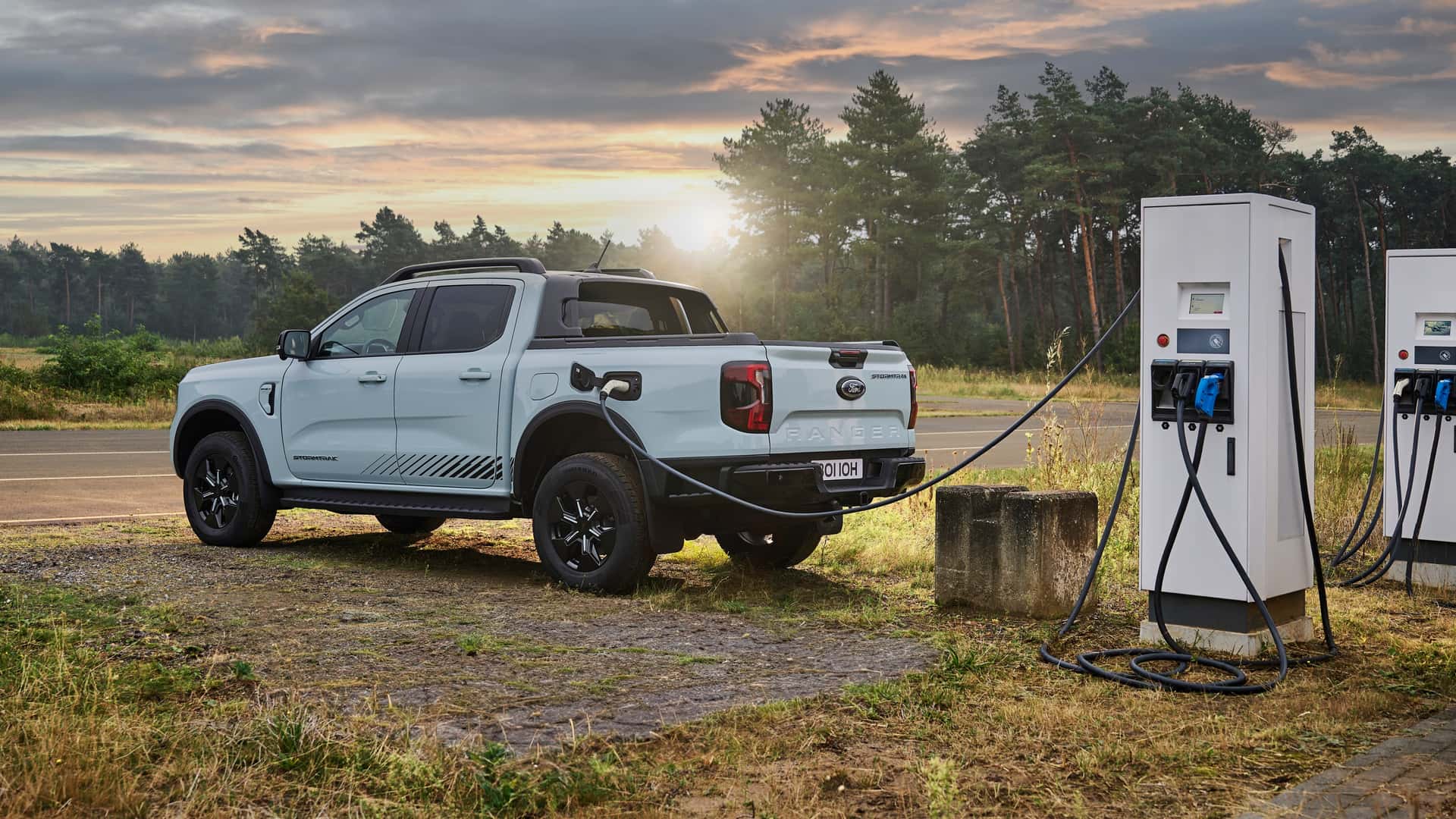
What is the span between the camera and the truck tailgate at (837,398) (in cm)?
745

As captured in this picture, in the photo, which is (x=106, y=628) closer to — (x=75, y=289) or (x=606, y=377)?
(x=606, y=377)

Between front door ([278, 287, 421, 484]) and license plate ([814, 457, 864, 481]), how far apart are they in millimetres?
3050

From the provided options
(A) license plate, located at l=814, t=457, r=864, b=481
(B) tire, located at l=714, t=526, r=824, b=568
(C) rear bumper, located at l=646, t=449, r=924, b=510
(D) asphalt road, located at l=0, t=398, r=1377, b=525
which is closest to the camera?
(C) rear bumper, located at l=646, t=449, r=924, b=510

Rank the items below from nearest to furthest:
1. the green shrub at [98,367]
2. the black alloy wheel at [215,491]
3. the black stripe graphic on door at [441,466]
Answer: the black stripe graphic on door at [441,466] → the black alloy wheel at [215,491] → the green shrub at [98,367]

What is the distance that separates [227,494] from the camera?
9844 mm

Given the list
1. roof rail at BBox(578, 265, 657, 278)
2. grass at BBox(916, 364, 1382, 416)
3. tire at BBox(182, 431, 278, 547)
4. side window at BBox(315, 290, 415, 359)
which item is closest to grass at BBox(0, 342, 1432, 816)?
tire at BBox(182, 431, 278, 547)

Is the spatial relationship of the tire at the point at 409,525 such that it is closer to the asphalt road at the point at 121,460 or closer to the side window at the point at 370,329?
the side window at the point at 370,329

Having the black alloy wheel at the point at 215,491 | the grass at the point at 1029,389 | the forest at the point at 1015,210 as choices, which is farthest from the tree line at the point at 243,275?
the black alloy wheel at the point at 215,491

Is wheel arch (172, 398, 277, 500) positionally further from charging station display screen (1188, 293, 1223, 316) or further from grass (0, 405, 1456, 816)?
charging station display screen (1188, 293, 1223, 316)

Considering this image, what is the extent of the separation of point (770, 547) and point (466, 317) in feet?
8.67

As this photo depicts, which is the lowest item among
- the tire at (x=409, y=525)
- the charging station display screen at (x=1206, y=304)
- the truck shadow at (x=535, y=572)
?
the truck shadow at (x=535, y=572)

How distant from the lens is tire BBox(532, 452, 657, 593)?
756cm

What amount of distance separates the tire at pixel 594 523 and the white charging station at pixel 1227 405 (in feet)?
9.41

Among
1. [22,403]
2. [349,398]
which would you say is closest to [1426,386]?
[349,398]
